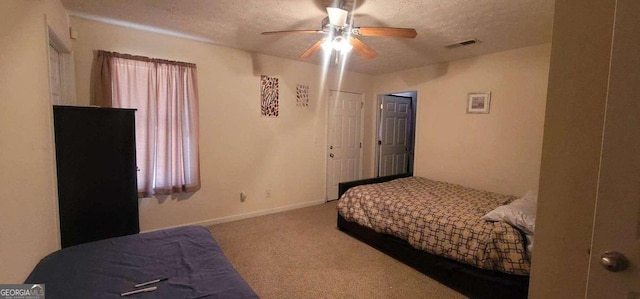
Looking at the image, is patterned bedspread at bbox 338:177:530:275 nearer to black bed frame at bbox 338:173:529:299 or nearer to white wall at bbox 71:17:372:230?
black bed frame at bbox 338:173:529:299

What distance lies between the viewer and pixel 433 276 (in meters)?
2.35

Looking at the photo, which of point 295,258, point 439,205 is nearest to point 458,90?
point 439,205

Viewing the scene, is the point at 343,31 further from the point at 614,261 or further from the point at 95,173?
the point at 95,173

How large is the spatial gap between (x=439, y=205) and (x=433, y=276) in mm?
657

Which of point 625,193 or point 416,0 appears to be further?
point 416,0

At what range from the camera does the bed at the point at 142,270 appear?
125 cm

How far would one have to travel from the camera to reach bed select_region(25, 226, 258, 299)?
4.10ft

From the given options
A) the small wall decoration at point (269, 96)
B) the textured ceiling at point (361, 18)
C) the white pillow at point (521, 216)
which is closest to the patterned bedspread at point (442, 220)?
the white pillow at point (521, 216)

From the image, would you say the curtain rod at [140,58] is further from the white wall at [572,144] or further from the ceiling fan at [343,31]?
the white wall at [572,144]

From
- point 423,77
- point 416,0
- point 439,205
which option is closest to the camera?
point 416,0

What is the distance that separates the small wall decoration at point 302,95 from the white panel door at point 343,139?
48 cm

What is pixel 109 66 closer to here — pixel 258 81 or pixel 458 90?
pixel 258 81

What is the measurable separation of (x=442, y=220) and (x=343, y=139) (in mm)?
2669

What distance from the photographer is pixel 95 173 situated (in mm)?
2121
